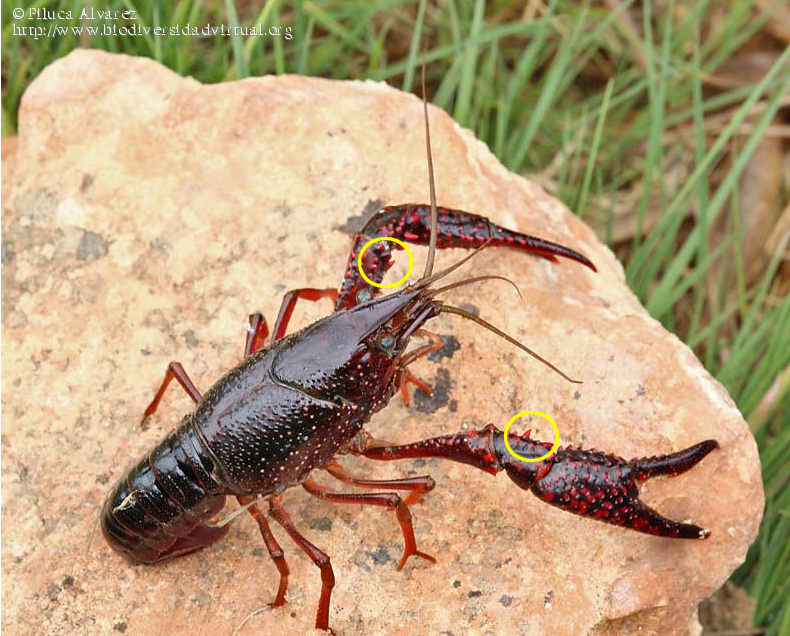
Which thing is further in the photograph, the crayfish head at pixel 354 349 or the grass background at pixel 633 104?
the grass background at pixel 633 104

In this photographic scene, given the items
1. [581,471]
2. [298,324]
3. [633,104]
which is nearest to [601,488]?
[581,471]

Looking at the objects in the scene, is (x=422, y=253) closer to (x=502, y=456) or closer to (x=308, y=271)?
(x=308, y=271)

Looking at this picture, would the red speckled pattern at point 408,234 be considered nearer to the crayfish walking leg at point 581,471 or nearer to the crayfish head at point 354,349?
the crayfish head at point 354,349

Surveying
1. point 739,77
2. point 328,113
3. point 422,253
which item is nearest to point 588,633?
point 422,253

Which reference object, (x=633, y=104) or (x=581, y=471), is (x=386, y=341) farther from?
(x=633, y=104)

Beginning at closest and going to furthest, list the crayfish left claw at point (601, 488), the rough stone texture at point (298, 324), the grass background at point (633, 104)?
the crayfish left claw at point (601, 488)
the rough stone texture at point (298, 324)
the grass background at point (633, 104)

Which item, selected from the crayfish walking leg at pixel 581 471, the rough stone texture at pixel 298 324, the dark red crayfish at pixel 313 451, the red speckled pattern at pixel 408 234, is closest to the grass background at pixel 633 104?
the rough stone texture at pixel 298 324

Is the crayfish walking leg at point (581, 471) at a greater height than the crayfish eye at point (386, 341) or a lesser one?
lesser

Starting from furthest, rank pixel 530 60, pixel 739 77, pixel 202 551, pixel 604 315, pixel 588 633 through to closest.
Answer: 1. pixel 739 77
2. pixel 530 60
3. pixel 604 315
4. pixel 202 551
5. pixel 588 633
